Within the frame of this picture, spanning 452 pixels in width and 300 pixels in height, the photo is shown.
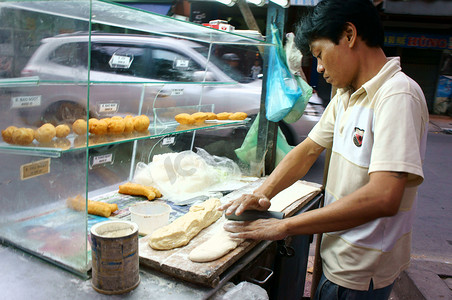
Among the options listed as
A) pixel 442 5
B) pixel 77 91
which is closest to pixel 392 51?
pixel 442 5

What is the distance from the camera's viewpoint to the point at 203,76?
3.31 meters

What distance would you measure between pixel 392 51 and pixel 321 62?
48.0 ft

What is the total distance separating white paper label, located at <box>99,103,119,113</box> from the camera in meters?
2.05

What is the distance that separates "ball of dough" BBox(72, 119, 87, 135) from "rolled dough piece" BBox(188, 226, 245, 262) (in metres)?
0.65

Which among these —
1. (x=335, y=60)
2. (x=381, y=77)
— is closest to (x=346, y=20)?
(x=335, y=60)

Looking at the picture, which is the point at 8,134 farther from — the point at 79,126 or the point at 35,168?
the point at 79,126

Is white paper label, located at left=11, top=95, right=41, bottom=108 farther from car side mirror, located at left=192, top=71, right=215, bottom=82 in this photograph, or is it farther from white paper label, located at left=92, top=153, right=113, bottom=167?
car side mirror, located at left=192, top=71, right=215, bottom=82

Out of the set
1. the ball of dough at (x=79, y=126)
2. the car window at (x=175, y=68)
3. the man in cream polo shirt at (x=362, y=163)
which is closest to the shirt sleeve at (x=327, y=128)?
the man in cream polo shirt at (x=362, y=163)

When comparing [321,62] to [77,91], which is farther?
[321,62]

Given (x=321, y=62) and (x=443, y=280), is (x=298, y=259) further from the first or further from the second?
(x=443, y=280)

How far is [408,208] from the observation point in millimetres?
1441

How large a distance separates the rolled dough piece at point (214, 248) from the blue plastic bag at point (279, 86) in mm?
1404

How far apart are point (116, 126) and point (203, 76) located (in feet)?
5.19

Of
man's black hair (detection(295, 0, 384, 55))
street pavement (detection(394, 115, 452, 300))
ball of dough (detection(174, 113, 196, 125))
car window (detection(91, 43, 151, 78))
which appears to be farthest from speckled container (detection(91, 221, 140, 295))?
street pavement (detection(394, 115, 452, 300))
